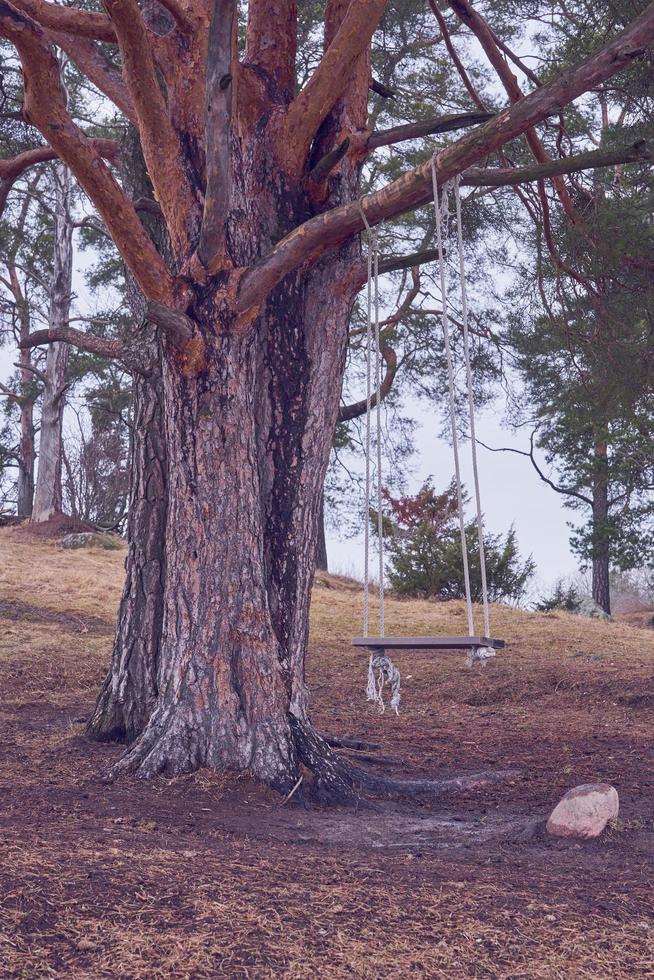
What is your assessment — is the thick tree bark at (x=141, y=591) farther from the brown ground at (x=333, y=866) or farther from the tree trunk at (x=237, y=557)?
the tree trunk at (x=237, y=557)

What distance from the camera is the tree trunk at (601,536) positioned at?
56.6ft

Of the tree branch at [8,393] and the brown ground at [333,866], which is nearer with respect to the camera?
the brown ground at [333,866]

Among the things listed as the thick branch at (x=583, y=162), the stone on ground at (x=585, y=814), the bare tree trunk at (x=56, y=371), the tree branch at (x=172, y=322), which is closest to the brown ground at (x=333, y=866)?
the stone on ground at (x=585, y=814)

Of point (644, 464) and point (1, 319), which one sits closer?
point (644, 464)

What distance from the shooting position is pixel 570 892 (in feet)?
9.36

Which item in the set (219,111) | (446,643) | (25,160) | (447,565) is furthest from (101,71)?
(447,565)

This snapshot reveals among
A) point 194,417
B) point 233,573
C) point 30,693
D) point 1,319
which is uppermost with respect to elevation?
point 1,319

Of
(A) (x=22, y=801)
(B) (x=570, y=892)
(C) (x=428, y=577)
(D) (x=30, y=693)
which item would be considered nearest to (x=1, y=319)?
(C) (x=428, y=577)

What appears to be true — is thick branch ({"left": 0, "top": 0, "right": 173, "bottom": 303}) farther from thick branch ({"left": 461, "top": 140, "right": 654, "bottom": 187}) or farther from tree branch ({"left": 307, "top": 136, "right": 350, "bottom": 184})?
thick branch ({"left": 461, "top": 140, "right": 654, "bottom": 187})

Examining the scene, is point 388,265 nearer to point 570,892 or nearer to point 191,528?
point 191,528

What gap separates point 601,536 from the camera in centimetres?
1784

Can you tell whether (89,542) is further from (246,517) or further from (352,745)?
(246,517)

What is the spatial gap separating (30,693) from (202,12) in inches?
182

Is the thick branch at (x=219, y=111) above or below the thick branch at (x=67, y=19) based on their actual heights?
below
